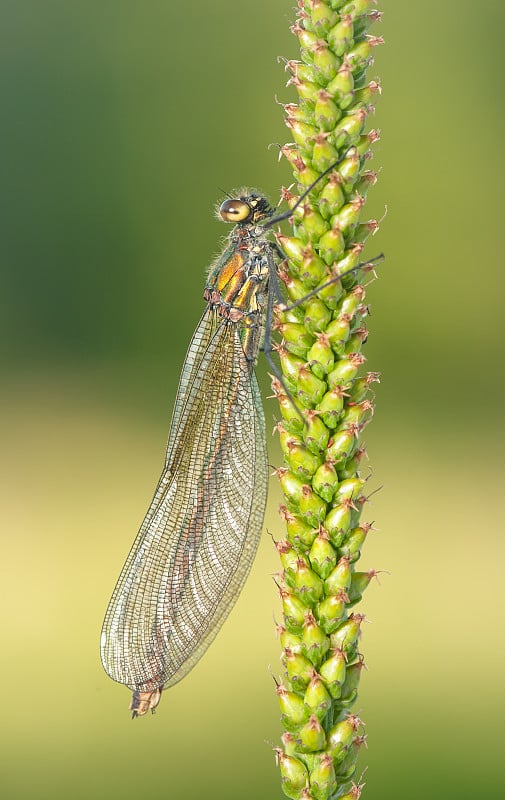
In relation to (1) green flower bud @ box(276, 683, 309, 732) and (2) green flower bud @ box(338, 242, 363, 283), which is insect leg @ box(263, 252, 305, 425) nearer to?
(2) green flower bud @ box(338, 242, 363, 283)

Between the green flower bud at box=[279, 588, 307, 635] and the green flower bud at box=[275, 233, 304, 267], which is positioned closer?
the green flower bud at box=[279, 588, 307, 635]

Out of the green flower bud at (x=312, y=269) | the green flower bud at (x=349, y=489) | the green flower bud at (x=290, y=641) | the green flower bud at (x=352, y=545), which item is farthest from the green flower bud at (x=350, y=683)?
the green flower bud at (x=312, y=269)

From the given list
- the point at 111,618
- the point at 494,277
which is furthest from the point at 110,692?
the point at 494,277

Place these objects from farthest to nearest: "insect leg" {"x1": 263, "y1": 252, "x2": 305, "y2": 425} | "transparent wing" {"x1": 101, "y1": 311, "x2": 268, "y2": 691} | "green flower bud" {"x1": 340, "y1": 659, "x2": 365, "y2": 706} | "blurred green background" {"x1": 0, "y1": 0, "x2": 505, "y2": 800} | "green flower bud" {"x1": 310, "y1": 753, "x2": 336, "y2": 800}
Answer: "blurred green background" {"x1": 0, "y1": 0, "x2": 505, "y2": 800}
"transparent wing" {"x1": 101, "y1": 311, "x2": 268, "y2": 691}
"insect leg" {"x1": 263, "y1": 252, "x2": 305, "y2": 425}
"green flower bud" {"x1": 340, "y1": 659, "x2": 365, "y2": 706}
"green flower bud" {"x1": 310, "y1": 753, "x2": 336, "y2": 800}

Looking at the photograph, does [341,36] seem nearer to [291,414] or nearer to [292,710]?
[291,414]

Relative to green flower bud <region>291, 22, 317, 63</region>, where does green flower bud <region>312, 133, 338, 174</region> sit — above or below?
below

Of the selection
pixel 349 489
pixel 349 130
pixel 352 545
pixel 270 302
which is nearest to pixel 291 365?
pixel 349 489

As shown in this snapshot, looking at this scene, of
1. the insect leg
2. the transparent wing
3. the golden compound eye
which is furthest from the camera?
the golden compound eye

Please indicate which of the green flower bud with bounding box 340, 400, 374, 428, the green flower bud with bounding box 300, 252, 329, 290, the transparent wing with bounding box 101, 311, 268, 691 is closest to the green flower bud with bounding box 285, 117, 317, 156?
the green flower bud with bounding box 300, 252, 329, 290
